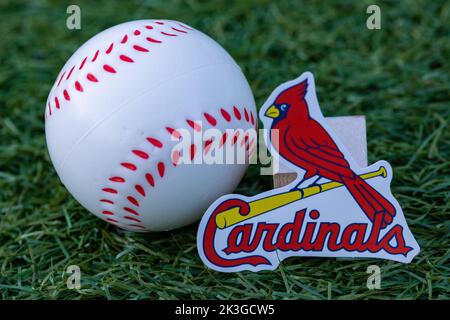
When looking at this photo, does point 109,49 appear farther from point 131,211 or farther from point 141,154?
point 131,211

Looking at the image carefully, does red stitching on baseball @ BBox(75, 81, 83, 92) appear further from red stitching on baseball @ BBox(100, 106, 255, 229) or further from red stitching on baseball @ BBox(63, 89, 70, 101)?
red stitching on baseball @ BBox(100, 106, 255, 229)

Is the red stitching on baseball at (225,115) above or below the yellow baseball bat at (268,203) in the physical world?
above

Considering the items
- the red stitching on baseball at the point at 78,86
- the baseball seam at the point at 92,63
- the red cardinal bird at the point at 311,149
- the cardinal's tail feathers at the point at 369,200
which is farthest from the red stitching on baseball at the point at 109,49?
the cardinal's tail feathers at the point at 369,200

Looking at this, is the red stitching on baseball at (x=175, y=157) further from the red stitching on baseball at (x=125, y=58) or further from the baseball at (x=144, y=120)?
the red stitching on baseball at (x=125, y=58)

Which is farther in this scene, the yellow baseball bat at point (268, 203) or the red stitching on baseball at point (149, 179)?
the yellow baseball bat at point (268, 203)
